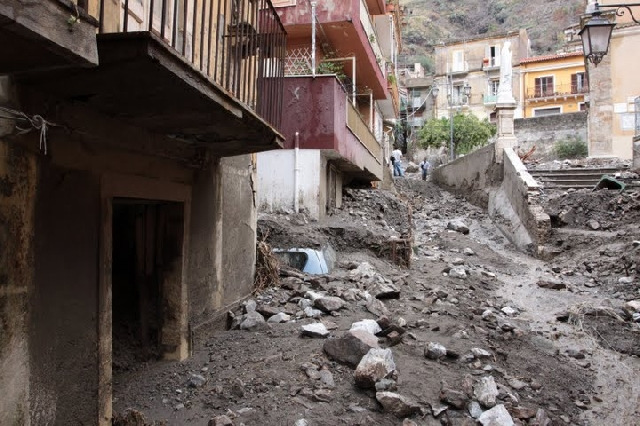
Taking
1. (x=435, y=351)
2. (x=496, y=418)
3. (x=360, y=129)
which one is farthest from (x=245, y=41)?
(x=360, y=129)

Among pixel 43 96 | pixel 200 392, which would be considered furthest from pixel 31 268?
pixel 200 392

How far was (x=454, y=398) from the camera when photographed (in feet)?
14.0

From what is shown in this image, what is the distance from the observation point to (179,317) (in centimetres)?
482

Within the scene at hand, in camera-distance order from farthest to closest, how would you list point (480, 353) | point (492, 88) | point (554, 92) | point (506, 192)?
point (492, 88) < point (554, 92) < point (506, 192) < point (480, 353)

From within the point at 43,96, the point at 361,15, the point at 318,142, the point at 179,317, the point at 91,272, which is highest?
the point at 361,15

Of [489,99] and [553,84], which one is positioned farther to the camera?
[489,99]

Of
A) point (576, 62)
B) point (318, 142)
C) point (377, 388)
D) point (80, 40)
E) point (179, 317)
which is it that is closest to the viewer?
point (80, 40)

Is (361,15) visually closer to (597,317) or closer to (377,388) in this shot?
(597,317)

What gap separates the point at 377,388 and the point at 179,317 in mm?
2047

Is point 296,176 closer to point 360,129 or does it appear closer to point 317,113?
point 317,113

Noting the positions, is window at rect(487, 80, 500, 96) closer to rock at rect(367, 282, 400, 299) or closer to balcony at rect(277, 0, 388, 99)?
balcony at rect(277, 0, 388, 99)

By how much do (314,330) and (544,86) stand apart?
4442 cm

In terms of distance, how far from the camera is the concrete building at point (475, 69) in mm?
46656

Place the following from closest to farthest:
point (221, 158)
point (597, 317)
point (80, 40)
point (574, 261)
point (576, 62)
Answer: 1. point (80, 40)
2. point (221, 158)
3. point (597, 317)
4. point (574, 261)
5. point (576, 62)
